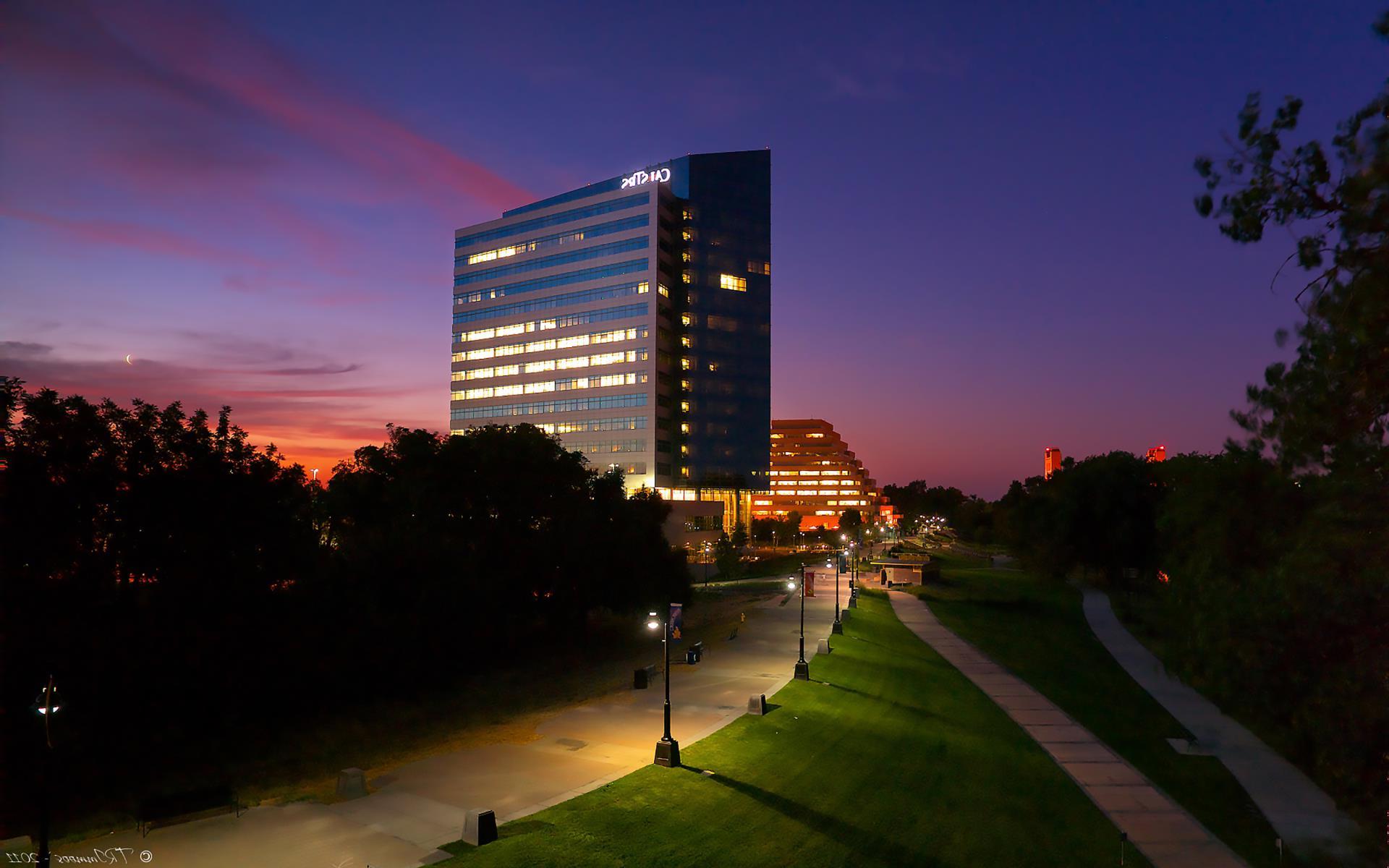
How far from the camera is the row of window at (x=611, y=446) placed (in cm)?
13525

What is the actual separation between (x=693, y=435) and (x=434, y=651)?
103 m

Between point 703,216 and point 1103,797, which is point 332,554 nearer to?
point 1103,797

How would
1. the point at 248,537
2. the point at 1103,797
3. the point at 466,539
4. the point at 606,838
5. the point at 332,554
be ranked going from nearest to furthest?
1. the point at 606,838
2. the point at 1103,797
3. the point at 248,537
4. the point at 332,554
5. the point at 466,539

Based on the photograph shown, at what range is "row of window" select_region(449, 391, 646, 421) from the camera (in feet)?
447

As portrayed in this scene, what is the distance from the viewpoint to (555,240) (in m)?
144

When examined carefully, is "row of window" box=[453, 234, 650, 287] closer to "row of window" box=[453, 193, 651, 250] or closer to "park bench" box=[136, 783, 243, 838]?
"row of window" box=[453, 193, 651, 250]

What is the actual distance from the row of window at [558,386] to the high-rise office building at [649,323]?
278 millimetres

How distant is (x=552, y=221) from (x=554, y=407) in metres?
34.2

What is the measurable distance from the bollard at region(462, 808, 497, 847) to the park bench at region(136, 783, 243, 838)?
6.32 meters

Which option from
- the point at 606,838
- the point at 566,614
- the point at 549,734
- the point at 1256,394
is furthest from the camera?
the point at 566,614

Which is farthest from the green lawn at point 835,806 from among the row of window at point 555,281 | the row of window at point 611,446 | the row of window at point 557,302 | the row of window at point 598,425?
the row of window at point 555,281

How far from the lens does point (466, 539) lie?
46.1 m

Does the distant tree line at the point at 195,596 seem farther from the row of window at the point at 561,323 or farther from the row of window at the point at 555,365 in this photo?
the row of window at the point at 561,323

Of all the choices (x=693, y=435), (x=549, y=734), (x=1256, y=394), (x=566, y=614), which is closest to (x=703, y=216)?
(x=693, y=435)
